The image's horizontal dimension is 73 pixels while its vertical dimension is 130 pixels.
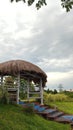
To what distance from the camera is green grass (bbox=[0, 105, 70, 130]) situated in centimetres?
1354

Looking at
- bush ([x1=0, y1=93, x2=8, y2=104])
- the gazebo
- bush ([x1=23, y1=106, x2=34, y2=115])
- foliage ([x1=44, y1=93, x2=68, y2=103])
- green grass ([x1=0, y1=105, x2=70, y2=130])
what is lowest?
green grass ([x1=0, y1=105, x2=70, y2=130])

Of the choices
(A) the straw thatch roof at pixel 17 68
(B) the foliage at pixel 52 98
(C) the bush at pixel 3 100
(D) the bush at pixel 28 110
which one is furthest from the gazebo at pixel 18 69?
(B) the foliage at pixel 52 98

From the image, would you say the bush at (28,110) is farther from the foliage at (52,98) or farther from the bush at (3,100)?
the foliage at (52,98)

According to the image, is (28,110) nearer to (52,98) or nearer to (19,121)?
(19,121)

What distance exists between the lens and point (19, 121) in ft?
47.1

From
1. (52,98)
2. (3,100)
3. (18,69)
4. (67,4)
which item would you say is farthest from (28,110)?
(52,98)

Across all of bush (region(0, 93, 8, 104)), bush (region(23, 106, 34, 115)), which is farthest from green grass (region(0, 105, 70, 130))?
bush (region(0, 93, 8, 104))

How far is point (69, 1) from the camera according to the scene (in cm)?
1048

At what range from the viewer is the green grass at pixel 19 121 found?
13.5 meters

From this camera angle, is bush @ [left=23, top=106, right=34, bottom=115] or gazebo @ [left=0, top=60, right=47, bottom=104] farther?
gazebo @ [left=0, top=60, right=47, bottom=104]

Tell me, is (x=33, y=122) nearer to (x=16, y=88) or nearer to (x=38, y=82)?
(x=16, y=88)

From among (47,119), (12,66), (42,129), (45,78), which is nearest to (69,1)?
(42,129)

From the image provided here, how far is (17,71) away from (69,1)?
10.4m

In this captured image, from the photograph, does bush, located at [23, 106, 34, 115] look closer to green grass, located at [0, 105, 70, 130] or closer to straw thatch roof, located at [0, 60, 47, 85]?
green grass, located at [0, 105, 70, 130]
